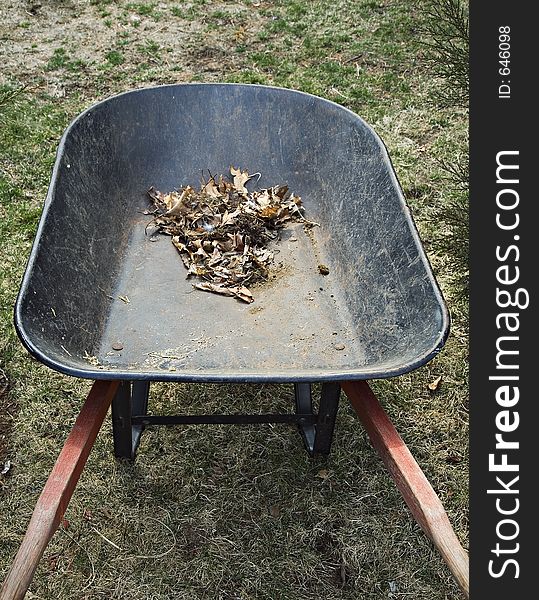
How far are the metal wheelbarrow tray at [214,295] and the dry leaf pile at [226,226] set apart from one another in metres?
0.05

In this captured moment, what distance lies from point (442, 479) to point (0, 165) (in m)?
3.00

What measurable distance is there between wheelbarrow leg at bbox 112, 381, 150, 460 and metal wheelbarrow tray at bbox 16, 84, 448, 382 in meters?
0.13

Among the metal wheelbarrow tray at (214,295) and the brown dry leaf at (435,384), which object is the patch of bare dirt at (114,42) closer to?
the metal wheelbarrow tray at (214,295)

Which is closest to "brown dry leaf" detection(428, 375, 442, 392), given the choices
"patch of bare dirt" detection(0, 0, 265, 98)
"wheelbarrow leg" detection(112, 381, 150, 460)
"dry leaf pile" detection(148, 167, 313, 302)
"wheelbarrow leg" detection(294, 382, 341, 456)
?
"wheelbarrow leg" detection(294, 382, 341, 456)

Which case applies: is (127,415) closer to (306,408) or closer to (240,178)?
(306,408)

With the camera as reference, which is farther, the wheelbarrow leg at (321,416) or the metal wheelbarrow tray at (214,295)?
the wheelbarrow leg at (321,416)

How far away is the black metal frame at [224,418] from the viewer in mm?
2156

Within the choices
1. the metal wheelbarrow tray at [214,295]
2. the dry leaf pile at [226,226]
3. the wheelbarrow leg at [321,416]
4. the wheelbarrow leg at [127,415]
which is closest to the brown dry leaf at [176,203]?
the dry leaf pile at [226,226]

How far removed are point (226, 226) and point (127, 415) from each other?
826mm

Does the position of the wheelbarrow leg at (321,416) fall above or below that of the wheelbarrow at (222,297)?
below

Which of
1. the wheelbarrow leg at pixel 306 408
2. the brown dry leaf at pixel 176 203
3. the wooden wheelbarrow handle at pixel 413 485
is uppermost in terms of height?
the brown dry leaf at pixel 176 203

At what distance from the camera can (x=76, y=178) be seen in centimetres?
225

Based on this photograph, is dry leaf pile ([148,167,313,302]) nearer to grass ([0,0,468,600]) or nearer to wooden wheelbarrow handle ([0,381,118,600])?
grass ([0,0,468,600])

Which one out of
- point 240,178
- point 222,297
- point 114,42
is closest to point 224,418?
point 222,297
